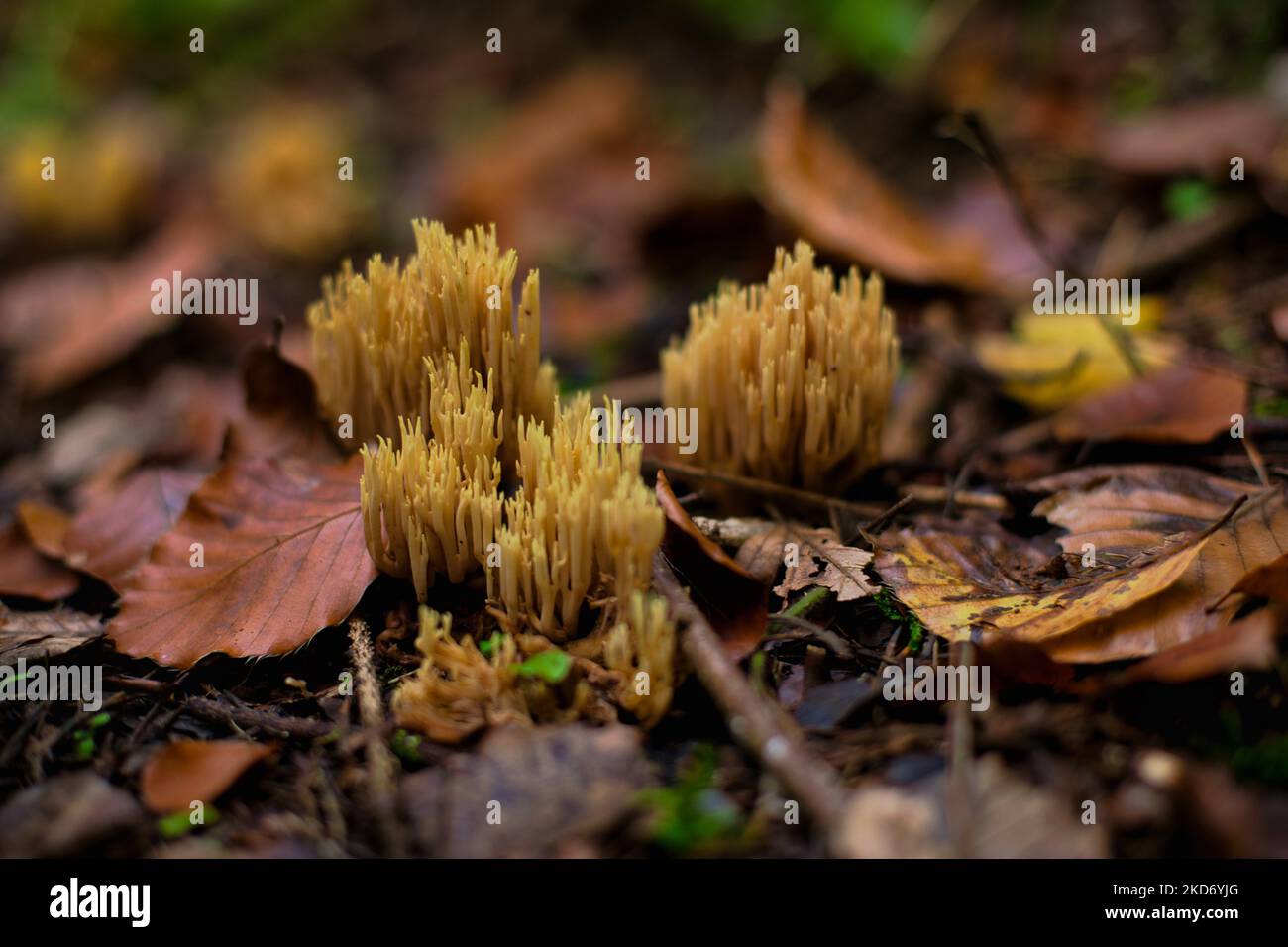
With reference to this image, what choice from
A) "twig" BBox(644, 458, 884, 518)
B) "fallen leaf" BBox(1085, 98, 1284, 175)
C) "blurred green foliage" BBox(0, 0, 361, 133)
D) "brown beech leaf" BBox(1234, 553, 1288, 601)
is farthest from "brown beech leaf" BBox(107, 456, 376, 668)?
"blurred green foliage" BBox(0, 0, 361, 133)

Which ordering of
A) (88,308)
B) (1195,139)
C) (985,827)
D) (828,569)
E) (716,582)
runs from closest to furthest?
(985,827), (716,582), (828,569), (1195,139), (88,308)

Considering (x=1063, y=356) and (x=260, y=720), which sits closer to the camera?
(x=260, y=720)

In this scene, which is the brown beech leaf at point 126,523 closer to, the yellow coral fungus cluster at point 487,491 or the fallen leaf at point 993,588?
the yellow coral fungus cluster at point 487,491

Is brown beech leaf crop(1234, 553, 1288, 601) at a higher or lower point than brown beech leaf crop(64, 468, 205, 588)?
lower

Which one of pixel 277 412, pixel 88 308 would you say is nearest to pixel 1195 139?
pixel 277 412

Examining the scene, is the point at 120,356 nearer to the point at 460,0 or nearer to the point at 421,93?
the point at 421,93

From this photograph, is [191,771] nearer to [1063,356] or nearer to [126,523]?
[126,523]

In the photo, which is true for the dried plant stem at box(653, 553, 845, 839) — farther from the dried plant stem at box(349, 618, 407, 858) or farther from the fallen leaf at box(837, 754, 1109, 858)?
the dried plant stem at box(349, 618, 407, 858)
